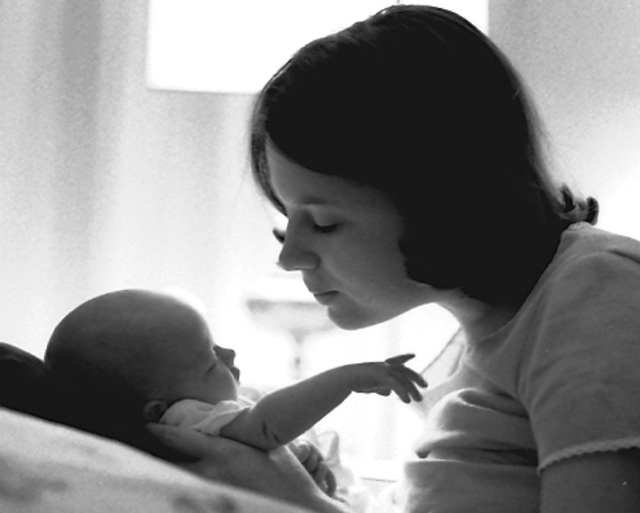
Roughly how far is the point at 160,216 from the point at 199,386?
118cm

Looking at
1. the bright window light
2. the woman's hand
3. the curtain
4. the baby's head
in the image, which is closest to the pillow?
the woman's hand

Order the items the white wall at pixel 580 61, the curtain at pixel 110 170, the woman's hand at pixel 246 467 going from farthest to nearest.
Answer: the curtain at pixel 110 170, the white wall at pixel 580 61, the woman's hand at pixel 246 467

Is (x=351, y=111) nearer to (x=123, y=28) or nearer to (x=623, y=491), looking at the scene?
(x=623, y=491)

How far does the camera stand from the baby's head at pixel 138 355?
0.93 meters

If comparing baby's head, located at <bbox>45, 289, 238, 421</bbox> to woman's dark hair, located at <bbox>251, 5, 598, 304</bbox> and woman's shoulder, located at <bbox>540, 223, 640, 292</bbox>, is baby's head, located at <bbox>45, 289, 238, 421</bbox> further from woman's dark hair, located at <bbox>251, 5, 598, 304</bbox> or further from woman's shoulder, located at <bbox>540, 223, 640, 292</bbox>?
woman's shoulder, located at <bbox>540, 223, 640, 292</bbox>

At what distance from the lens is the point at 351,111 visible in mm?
858

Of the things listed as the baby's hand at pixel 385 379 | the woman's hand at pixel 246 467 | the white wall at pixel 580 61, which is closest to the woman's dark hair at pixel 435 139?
the baby's hand at pixel 385 379

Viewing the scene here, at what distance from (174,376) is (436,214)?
0.31m

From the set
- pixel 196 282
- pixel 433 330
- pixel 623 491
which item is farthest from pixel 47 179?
pixel 623 491

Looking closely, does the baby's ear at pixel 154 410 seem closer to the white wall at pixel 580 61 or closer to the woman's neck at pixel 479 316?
the woman's neck at pixel 479 316

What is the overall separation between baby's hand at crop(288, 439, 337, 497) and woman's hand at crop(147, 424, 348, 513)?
7 cm

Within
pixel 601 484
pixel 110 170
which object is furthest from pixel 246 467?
pixel 110 170

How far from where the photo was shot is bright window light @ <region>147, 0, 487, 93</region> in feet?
5.11

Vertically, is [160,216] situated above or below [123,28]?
below
